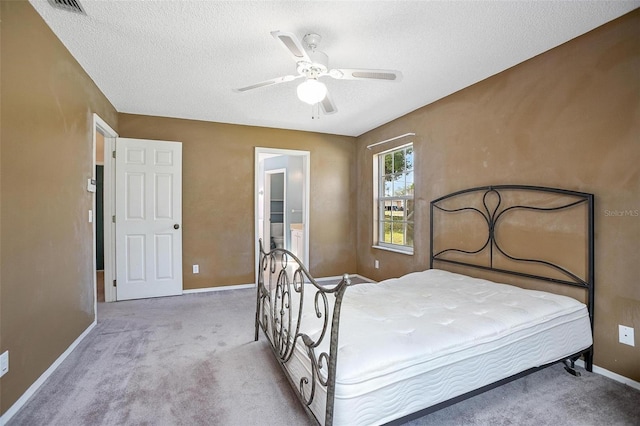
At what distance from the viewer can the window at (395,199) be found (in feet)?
13.3

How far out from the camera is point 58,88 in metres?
2.26

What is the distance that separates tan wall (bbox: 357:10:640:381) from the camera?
193 centimetres

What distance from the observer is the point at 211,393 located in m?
1.87

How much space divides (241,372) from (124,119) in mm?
3601

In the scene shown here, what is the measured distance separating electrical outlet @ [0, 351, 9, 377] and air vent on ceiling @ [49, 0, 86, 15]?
2092 millimetres

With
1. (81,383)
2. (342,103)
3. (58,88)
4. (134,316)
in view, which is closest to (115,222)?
(134,316)

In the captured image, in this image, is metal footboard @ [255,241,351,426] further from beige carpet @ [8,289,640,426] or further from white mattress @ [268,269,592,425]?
beige carpet @ [8,289,640,426]

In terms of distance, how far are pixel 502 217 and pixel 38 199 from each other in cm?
360

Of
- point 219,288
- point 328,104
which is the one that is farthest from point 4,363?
point 219,288

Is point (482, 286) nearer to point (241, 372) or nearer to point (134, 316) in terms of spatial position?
point (241, 372)

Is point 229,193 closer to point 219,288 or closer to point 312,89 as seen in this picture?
point 219,288

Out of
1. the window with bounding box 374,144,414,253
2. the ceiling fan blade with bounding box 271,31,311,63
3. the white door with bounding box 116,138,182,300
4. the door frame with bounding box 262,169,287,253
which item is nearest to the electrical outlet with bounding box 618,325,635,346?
the window with bounding box 374,144,414,253

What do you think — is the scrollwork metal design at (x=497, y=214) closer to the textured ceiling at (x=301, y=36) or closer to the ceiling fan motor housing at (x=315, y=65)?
the textured ceiling at (x=301, y=36)

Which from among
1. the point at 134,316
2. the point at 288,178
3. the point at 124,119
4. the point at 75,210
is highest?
the point at 124,119
